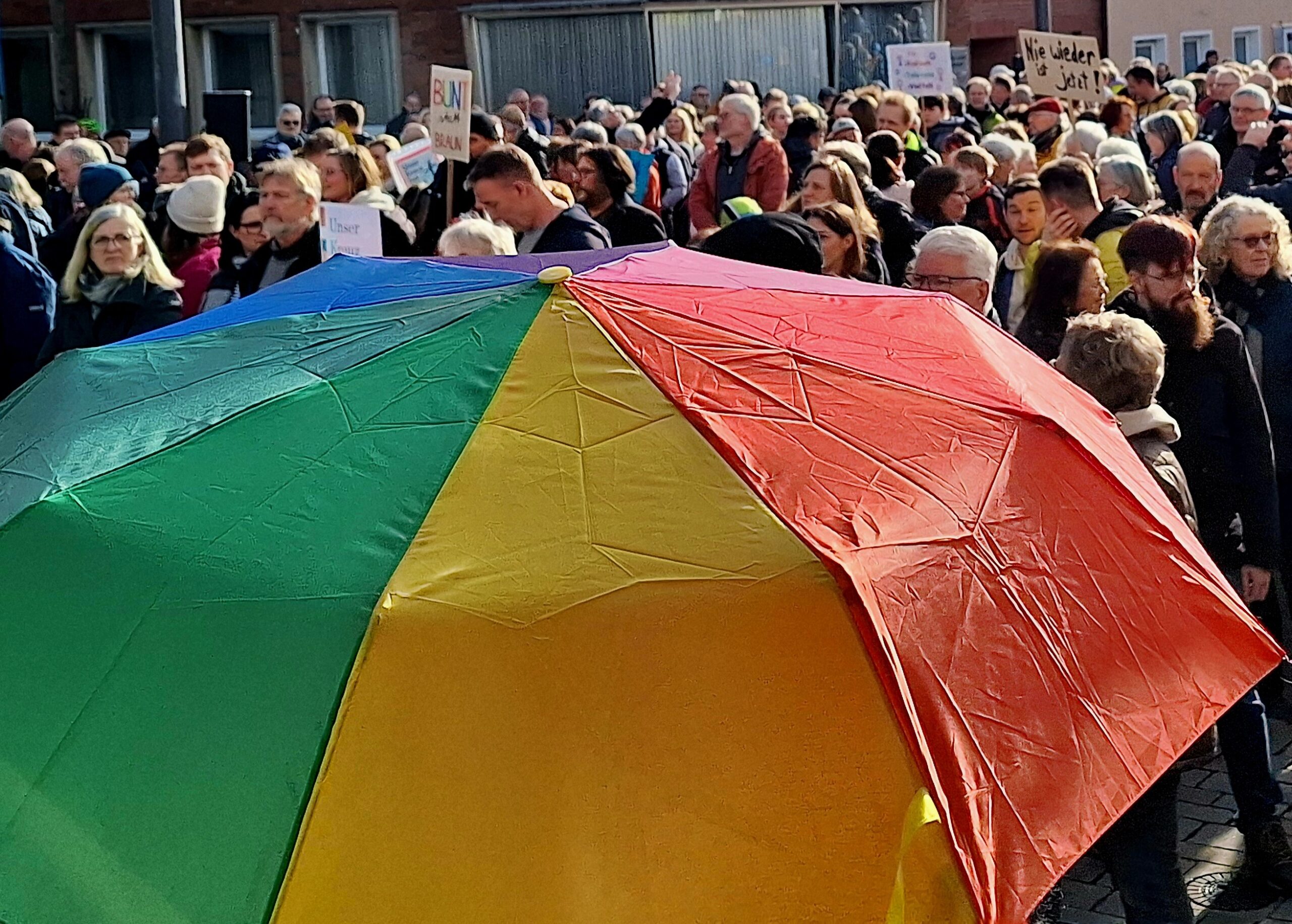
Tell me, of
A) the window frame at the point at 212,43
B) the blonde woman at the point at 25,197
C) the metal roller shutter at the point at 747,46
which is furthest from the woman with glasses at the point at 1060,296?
the window frame at the point at 212,43

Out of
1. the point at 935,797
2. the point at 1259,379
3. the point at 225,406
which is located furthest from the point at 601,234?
the point at 935,797

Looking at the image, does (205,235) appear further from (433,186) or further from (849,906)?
(849,906)

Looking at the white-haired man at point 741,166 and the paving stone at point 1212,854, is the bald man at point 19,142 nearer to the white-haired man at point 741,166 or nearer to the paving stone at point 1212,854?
the white-haired man at point 741,166

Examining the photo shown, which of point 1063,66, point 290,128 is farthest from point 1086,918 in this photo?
point 290,128

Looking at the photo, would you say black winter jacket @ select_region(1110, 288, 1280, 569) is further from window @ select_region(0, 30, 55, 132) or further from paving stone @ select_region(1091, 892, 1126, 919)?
window @ select_region(0, 30, 55, 132)

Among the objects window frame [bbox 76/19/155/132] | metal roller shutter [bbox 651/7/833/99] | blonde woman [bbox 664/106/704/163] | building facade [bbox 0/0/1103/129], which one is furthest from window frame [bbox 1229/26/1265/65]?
window frame [bbox 76/19/155/132]

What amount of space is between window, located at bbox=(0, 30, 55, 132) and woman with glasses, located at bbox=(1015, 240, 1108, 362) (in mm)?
24850

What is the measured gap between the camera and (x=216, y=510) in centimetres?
251

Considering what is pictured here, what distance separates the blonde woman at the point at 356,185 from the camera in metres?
7.62

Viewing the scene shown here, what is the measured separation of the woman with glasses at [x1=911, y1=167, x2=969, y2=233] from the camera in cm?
799

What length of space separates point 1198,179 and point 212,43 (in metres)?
21.6

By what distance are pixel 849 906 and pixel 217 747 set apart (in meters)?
0.83

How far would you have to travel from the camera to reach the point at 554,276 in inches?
120

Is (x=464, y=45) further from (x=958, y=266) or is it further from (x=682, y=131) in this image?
(x=958, y=266)
